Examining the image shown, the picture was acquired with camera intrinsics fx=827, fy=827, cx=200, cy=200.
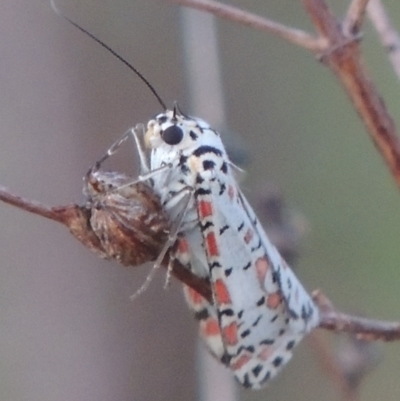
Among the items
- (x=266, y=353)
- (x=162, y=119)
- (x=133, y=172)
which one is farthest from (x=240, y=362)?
(x=133, y=172)

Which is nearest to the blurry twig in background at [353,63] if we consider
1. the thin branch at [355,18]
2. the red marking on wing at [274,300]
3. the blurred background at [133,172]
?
the thin branch at [355,18]

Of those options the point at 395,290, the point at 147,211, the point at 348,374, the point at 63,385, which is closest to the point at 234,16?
the point at 147,211

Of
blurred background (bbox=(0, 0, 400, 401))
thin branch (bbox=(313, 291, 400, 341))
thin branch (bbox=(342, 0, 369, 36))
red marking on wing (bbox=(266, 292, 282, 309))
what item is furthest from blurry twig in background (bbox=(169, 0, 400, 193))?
blurred background (bbox=(0, 0, 400, 401))

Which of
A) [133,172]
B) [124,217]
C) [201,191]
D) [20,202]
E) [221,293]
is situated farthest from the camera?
[133,172]

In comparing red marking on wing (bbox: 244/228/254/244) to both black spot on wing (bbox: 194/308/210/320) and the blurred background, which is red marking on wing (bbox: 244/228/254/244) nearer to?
black spot on wing (bbox: 194/308/210/320)

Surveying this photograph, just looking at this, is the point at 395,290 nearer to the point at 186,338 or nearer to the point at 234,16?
the point at 186,338

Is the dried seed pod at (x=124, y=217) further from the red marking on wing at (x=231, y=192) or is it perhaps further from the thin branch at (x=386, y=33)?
the thin branch at (x=386, y=33)

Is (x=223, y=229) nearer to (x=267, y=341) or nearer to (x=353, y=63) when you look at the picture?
(x=267, y=341)
